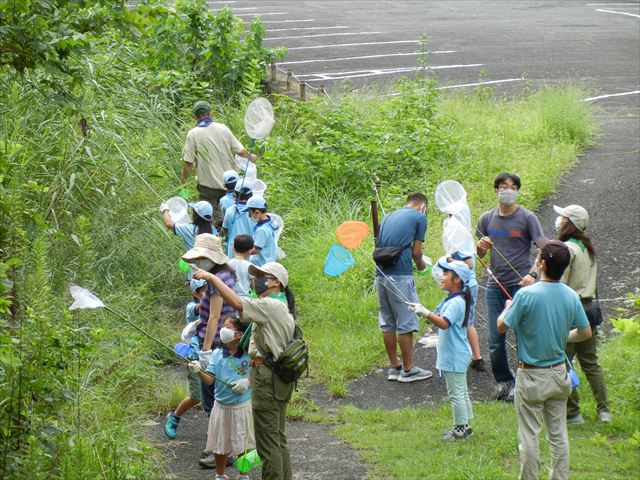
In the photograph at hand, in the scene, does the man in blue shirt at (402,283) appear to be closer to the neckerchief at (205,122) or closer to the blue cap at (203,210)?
the blue cap at (203,210)

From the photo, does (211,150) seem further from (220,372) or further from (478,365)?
(220,372)

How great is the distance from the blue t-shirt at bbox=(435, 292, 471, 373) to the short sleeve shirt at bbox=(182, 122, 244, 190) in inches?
166

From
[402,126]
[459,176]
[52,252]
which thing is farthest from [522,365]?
[402,126]

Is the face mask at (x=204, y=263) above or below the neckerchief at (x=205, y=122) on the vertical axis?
above

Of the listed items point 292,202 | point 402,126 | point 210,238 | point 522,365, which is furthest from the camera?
point 402,126

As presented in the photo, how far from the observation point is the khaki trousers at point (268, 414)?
20.6 feet

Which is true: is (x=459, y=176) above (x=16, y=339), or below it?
below

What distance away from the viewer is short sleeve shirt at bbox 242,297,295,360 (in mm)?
6191

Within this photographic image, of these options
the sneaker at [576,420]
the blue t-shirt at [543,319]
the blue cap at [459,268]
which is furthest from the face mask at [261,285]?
the sneaker at [576,420]

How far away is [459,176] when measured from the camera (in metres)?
12.6

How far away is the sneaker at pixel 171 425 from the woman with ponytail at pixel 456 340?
2081mm

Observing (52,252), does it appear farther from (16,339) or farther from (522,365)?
(522,365)

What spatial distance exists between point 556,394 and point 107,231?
552 cm

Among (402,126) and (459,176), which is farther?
(402,126)
